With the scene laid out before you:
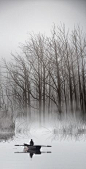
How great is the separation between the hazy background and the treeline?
0.13 m

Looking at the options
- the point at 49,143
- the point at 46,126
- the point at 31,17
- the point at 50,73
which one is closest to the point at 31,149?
the point at 49,143

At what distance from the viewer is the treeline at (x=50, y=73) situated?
15.6 feet

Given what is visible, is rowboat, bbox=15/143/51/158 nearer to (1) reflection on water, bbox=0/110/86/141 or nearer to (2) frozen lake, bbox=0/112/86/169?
(2) frozen lake, bbox=0/112/86/169

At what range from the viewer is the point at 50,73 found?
→ 189 inches

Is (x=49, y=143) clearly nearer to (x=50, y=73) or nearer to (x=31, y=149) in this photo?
(x=31, y=149)

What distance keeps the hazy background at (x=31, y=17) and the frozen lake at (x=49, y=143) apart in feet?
3.75

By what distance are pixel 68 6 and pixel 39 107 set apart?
5.22 feet

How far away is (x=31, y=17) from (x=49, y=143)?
188cm

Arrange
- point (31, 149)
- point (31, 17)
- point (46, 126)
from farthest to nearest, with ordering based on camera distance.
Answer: point (31, 17) → point (46, 126) → point (31, 149)

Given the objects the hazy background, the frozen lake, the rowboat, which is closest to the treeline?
the hazy background

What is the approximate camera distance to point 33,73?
15.9ft

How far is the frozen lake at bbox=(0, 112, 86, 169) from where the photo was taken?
4.31m

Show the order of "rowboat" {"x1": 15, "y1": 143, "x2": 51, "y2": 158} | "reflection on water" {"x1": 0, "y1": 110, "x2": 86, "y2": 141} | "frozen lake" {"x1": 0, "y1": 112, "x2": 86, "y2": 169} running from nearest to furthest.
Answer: "frozen lake" {"x1": 0, "y1": 112, "x2": 86, "y2": 169} < "rowboat" {"x1": 15, "y1": 143, "x2": 51, "y2": 158} < "reflection on water" {"x1": 0, "y1": 110, "x2": 86, "y2": 141}

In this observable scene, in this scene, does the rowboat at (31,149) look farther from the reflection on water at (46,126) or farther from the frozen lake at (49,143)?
the reflection on water at (46,126)
